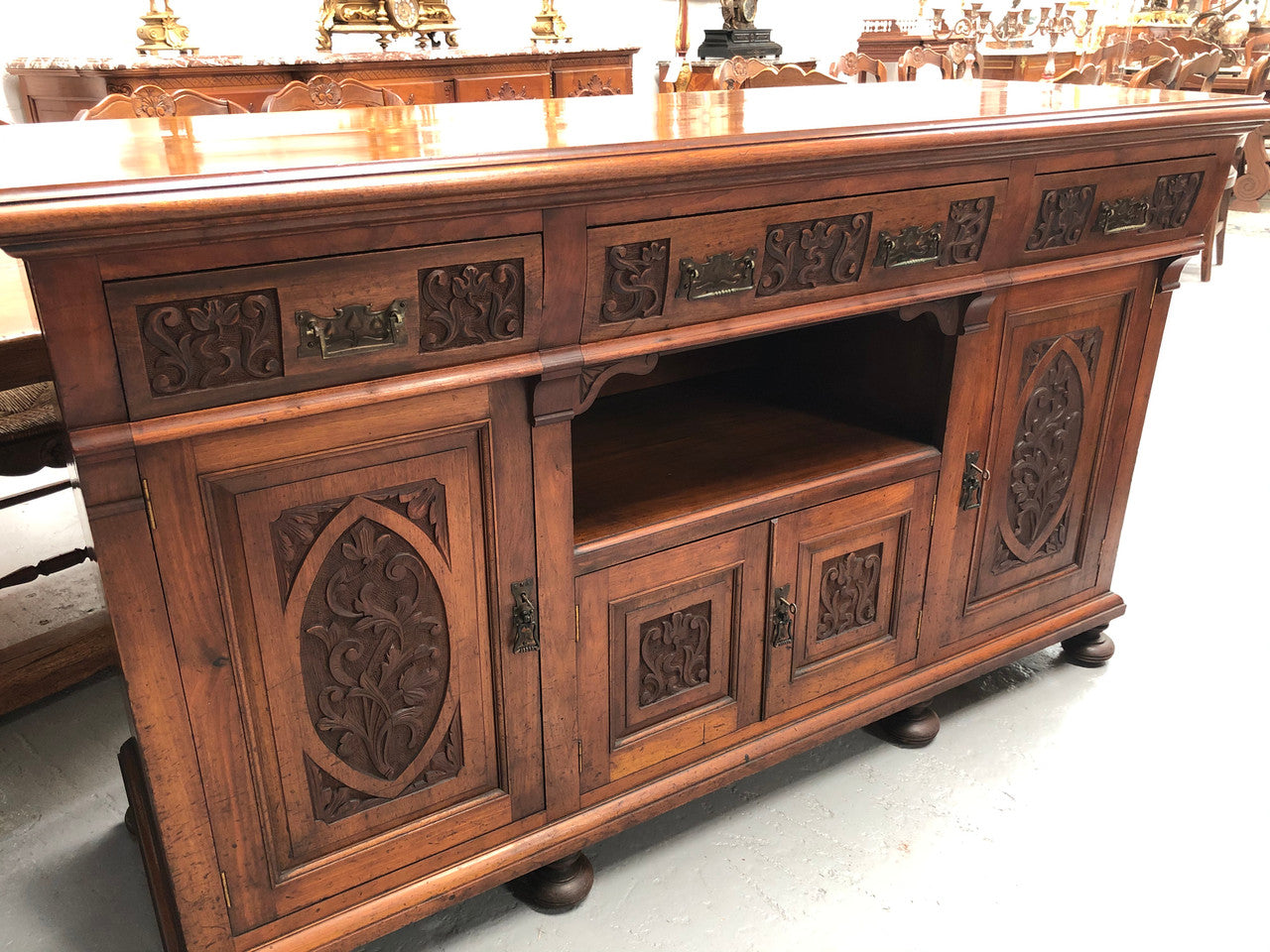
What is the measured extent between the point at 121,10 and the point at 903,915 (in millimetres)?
5674

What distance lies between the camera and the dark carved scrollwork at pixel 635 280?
1372 millimetres

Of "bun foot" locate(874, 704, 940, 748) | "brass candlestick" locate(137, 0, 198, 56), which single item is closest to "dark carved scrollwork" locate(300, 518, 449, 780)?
"bun foot" locate(874, 704, 940, 748)

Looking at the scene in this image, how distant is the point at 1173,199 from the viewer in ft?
6.48

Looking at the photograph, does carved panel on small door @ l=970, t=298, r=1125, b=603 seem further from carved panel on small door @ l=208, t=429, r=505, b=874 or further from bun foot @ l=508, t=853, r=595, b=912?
carved panel on small door @ l=208, t=429, r=505, b=874

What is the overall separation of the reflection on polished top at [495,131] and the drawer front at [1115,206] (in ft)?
0.36

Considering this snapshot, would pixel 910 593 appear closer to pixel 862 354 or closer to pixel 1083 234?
pixel 862 354

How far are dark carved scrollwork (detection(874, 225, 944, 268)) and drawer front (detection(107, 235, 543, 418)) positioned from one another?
1.96 feet

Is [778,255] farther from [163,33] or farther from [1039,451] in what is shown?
[163,33]

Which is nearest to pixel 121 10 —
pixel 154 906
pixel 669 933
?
pixel 154 906

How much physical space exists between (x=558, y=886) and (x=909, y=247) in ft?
3.92

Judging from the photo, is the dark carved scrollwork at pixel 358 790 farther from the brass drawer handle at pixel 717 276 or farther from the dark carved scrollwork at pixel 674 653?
the brass drawer handle at pixel 717 276

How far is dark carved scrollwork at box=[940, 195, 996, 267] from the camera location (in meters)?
1.68

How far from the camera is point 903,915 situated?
5.68 feet

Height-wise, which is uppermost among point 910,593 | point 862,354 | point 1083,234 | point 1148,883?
point 1083,234
